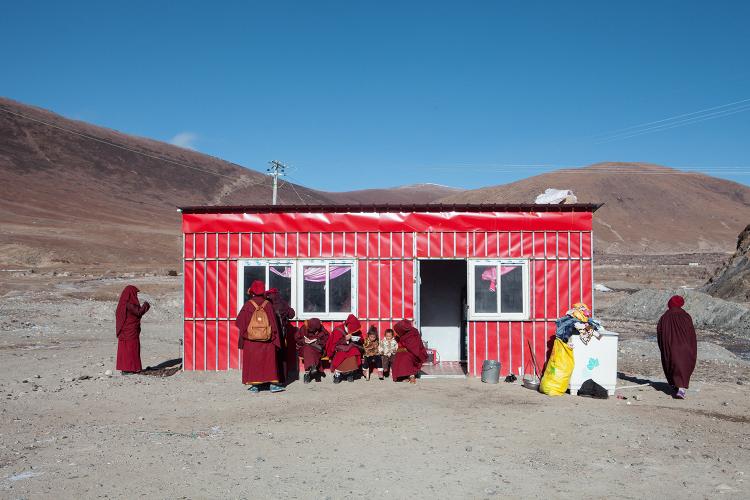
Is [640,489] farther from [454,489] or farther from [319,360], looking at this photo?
[319,360]

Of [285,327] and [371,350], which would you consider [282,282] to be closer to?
[285,327]

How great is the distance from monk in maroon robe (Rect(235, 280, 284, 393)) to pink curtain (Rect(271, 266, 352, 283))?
154 cm

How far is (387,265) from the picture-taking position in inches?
489

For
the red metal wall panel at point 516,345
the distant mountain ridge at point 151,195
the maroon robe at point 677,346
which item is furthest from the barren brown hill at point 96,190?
the maroon robe at point 677,346

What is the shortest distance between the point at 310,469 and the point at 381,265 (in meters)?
6.01

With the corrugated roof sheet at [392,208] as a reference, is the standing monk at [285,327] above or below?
below

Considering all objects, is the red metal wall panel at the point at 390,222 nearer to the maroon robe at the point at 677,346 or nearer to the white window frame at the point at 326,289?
the white window frame at the point at 326,289

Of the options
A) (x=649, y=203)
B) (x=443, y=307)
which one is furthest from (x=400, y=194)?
(x=443, y=307)

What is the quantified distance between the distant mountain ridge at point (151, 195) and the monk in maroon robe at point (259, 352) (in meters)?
40.7

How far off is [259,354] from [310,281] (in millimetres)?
2095

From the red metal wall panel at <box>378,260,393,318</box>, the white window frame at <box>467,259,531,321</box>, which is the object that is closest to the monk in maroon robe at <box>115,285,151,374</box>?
the red metal wall panel at <box>378,260,393,318</box>

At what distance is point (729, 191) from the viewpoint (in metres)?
131

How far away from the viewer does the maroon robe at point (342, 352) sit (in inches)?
452

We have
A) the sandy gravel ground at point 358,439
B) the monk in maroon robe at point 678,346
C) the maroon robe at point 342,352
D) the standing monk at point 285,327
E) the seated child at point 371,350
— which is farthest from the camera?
the seated child at point 371,350
